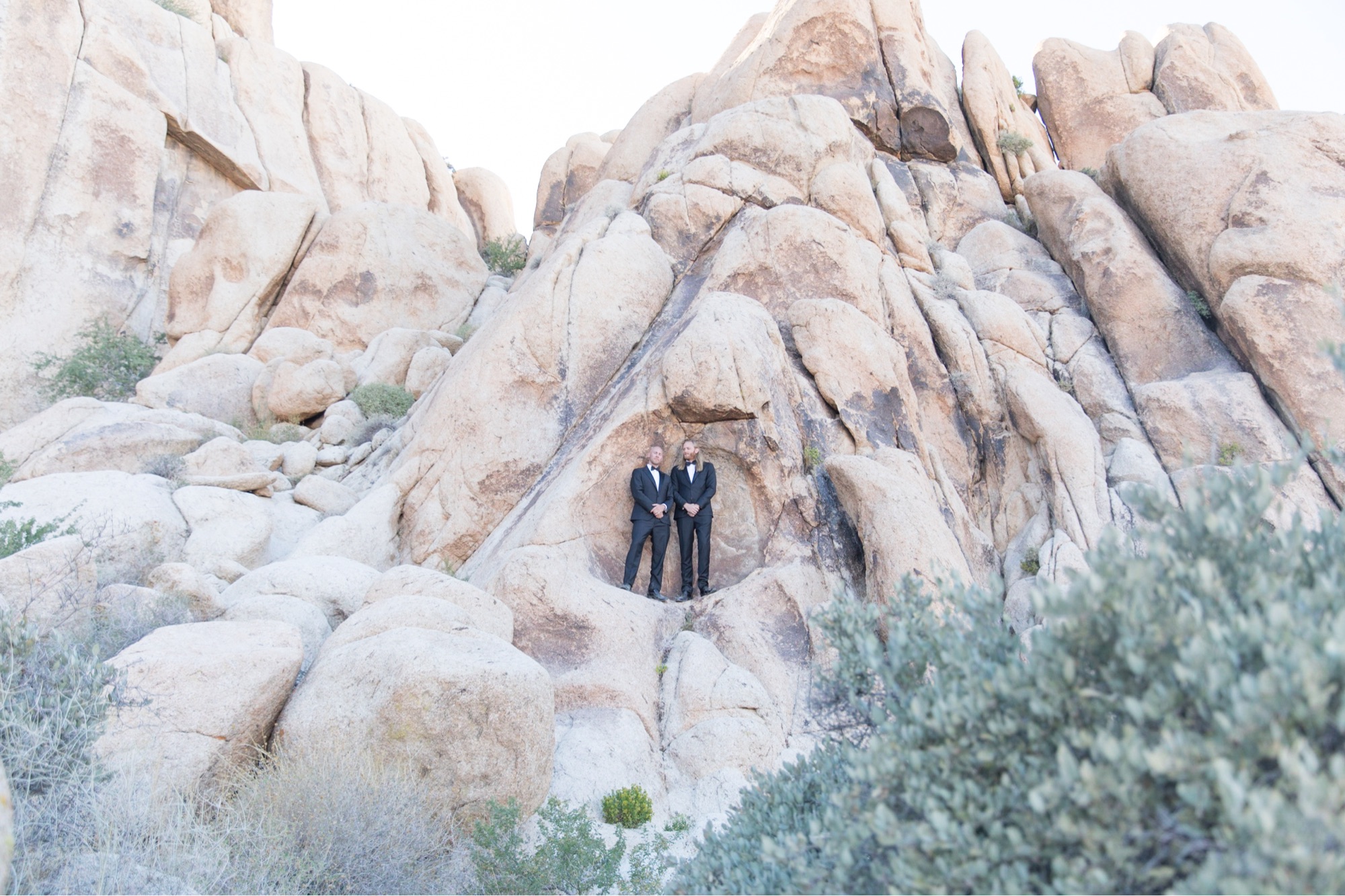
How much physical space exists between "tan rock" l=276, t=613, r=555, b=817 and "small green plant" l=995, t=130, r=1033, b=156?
2220 cm

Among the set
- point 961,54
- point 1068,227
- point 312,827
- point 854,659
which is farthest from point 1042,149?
point 312,827

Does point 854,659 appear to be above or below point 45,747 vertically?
above

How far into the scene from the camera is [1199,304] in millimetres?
16578

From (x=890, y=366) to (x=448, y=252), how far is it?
1444 cm

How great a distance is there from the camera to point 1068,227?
18562mm

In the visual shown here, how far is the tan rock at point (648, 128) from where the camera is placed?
23719 mm

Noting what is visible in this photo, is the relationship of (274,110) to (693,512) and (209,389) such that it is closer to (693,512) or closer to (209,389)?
(209,389)

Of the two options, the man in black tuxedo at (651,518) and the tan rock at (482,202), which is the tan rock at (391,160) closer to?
the tan rock at (482,202)

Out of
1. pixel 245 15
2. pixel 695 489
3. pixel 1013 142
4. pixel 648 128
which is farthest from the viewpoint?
pixel 245 15

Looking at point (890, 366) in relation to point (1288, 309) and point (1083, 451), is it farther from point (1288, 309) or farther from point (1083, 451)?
point (1288, 309)

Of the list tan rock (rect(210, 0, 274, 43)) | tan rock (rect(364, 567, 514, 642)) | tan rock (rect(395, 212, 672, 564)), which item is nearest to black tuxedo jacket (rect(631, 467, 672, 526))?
tan rock (rect(395, 212, 672, 564))

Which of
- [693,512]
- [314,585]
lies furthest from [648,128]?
[314,585]

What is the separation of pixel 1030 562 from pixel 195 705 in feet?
40.2

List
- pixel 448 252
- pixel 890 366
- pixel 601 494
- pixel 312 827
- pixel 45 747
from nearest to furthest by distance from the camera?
1. pixel 45 747
2. pixel 312 827
3. pixel 601 494
4. pixel 890 366
5. pixel 448 252
